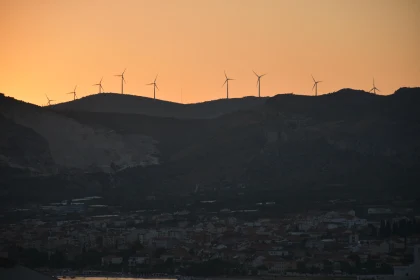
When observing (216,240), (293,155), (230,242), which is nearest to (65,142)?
(293,155)

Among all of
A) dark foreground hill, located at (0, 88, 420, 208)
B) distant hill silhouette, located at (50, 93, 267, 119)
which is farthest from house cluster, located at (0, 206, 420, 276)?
distant hill silhouette, located at (50, 93, 267, 119)

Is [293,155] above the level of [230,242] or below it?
above

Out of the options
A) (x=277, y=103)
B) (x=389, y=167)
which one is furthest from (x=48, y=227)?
(x=277, y=103)

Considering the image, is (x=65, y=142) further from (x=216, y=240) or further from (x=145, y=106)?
(x=216, y=240)

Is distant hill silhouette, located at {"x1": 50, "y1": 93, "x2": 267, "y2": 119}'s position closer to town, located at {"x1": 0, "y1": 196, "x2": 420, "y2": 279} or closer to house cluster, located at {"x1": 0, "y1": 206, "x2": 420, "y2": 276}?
town, located at {"x1": 0, "y1": 196, "x2": 420, "y2": 279}

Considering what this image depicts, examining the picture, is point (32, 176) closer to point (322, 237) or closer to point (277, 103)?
point (277, 103)

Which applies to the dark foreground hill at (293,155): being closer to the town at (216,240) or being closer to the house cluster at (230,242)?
the town at (216,240)

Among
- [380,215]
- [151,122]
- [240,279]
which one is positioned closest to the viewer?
[240,279]
